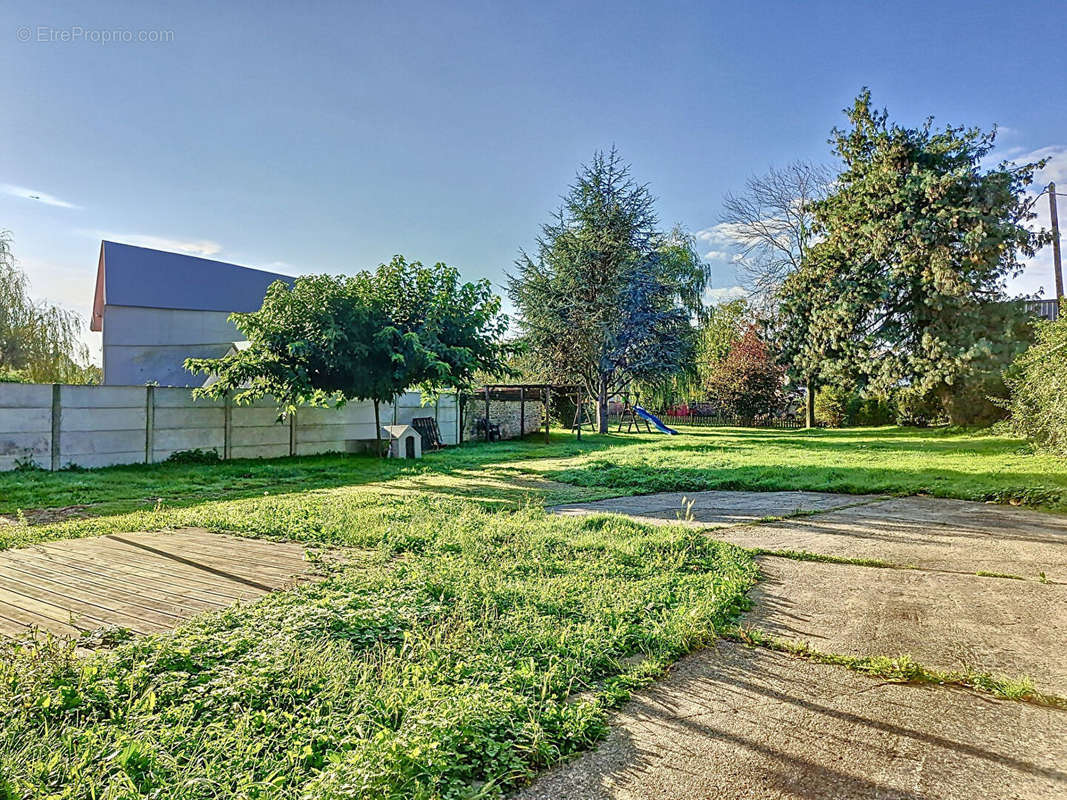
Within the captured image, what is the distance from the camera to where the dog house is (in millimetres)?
13875

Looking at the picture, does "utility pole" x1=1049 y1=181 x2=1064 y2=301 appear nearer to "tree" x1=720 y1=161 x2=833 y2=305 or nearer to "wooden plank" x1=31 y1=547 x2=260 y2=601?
"tree" x1=720 y1=161 x2=833 y2=305

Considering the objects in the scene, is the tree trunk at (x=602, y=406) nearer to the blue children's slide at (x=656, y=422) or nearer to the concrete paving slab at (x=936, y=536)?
the blue children's slide at (x=656, y=422)

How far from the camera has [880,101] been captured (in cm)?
2034

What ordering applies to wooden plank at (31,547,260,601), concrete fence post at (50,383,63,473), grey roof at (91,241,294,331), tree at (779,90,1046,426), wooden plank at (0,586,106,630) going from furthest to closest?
grey roof at (91,241,294,331)
tree at (779,90,1046,426)
concrete fence post at (50,383,63,473)
wooden plank at (31,547,260,601)
wooden plank at (0,586,106,630)

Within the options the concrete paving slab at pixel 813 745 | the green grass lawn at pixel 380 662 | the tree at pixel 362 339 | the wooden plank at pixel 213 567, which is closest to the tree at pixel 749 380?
the tree at pixel 362 339

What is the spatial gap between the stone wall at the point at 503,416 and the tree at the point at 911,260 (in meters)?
9.79

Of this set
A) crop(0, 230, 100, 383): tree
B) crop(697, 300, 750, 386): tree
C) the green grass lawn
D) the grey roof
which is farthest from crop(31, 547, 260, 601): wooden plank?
crop(697, 300, 750, 386): tree

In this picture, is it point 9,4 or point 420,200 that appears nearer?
point 9,4

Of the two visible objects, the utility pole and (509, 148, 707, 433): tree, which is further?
(509, 148, 707, 433): tree

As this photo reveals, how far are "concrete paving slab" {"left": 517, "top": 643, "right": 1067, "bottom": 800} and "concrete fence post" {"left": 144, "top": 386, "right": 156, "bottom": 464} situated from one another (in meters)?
11.9

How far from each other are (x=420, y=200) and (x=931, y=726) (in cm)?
1504

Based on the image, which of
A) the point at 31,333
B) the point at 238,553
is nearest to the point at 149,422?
the point at 238,553

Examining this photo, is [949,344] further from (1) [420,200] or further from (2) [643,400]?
(1) [420,200]

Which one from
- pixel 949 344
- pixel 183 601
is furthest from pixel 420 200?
pixel 949 344
